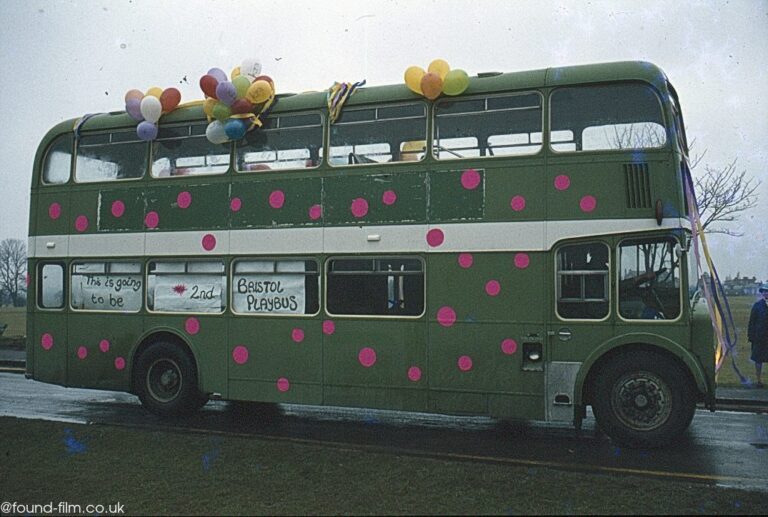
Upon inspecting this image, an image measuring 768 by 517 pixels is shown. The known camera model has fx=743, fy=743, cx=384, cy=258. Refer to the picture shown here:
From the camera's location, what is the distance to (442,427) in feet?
32.6

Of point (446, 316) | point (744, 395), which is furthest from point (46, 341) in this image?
point (744, 395)

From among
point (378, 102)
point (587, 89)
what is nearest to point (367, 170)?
point (378, 102)

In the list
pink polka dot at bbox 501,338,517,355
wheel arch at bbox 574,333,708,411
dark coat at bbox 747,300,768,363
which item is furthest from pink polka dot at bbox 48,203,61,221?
dark coat at bbox 747,300,768,363

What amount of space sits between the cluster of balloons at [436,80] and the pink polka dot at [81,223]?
17.6 feet

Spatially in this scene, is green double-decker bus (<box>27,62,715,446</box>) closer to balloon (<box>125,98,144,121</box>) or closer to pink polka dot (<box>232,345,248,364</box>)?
pink polka dot (<box>232,345,248,364</box>)

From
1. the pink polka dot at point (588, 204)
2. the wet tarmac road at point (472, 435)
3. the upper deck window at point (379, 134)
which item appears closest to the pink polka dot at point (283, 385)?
the wet tarmac road at point (472, 435)

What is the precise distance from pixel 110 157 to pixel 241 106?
2.47 meters

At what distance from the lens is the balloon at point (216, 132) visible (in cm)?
1004

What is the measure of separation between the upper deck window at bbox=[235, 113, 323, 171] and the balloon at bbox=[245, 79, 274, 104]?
28 cm

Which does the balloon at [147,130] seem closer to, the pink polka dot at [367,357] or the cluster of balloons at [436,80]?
the cluster of balloons at [436,80]

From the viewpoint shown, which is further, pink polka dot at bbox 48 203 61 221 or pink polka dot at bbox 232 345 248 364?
pink polka dot at bbox 48 203 61 221

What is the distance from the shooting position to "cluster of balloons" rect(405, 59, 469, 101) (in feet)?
29.1

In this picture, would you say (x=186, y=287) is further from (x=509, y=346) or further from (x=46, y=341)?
(x=509, y=346)

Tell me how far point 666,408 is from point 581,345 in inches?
44.4
